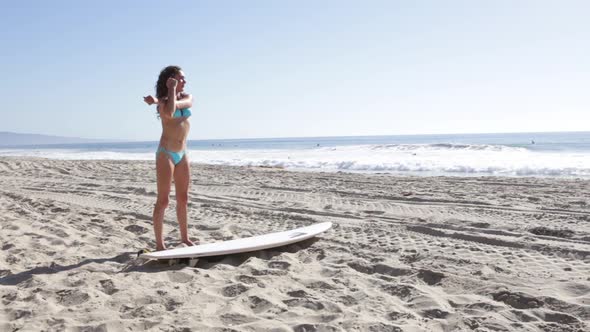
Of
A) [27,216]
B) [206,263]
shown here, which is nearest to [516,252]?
[206,263]

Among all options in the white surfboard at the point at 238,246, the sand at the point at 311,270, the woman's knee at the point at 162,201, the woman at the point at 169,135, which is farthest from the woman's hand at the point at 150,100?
the sand at the point at 311,270

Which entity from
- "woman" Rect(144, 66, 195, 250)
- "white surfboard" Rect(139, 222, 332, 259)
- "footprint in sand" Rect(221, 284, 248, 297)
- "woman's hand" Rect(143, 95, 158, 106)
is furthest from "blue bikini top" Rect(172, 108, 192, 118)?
"footprint in sand" Rect(221, 284, 248, 297)

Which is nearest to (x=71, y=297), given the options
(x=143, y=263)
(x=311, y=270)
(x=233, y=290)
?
(x=143, y=263)

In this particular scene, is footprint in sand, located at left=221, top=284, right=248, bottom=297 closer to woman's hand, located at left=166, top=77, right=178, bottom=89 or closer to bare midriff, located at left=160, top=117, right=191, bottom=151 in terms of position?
bare midriff, located at left=160, top=117, right=191, bottom=151

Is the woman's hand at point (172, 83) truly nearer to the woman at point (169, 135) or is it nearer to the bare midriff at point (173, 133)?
the woman at point (169, 135)

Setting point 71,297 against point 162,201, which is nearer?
point 71,297

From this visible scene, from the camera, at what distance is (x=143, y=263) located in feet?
13.7

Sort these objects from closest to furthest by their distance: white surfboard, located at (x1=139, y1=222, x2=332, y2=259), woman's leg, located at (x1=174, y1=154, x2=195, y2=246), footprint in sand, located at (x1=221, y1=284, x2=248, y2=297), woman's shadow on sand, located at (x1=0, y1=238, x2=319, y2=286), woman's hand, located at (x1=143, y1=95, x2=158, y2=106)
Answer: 1. footprint in sand, located at (x1=221, y1=284, x2=248, y2=297)
2. woman's shadow on sand, located at (x1=0, y1=238, x2=319, y2=286)
3. woman's hand, located at (x1=143, y1=95, x2=158, y2=106)
4. white surfboard, located at (x1=139, y1=222, x2=332, y2=259)
5. woman's leg, located at (x1=174, y1=154, x2=195, y2=246)

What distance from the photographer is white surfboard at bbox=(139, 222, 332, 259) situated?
13.5 ft

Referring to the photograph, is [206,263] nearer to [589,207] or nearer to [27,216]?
[27,216]

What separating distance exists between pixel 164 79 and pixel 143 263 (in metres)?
1.73

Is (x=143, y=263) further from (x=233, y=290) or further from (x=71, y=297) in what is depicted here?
(x=233, y=290)

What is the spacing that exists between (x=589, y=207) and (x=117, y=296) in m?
7.60

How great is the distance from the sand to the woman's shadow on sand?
2 cm
